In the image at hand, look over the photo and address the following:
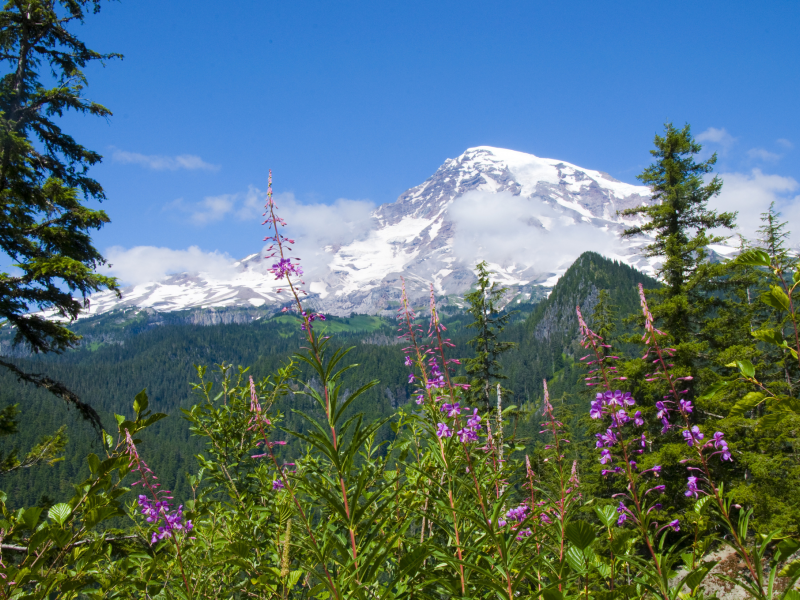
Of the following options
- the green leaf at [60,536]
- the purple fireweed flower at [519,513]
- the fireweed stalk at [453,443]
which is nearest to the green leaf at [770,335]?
the fireweed stalk at [453,443]

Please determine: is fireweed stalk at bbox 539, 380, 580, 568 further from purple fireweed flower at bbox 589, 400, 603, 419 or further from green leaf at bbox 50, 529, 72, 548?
green leaf at bbox 50, 529, 72, 548

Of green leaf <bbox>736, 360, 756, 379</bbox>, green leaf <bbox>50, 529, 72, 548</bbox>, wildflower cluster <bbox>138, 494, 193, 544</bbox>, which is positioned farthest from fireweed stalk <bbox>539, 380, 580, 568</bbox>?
wildflower cluster <bbox>138, 494, 193, 544</bbox>

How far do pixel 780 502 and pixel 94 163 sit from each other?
62.8ft

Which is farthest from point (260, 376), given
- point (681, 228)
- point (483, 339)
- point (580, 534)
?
point (580, 534)

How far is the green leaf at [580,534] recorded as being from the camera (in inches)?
57.4

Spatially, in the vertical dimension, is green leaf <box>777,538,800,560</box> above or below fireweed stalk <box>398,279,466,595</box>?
below

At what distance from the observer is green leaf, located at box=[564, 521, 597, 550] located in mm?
1457

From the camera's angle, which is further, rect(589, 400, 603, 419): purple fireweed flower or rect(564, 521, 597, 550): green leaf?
rect(589, 400, 603, 419): purple fireweed flower

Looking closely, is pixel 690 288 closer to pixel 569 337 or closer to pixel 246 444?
pixel 246 444

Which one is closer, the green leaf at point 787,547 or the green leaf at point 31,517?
the green leaf at point 31,517

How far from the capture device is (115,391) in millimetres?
180875

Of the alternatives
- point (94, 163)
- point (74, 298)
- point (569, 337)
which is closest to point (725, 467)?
point (74, 298)

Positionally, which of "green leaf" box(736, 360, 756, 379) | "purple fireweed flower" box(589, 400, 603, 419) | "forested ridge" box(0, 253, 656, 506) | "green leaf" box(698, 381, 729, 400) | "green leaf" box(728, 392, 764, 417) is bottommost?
"forested ridge" box(0, 253, 656, 506)

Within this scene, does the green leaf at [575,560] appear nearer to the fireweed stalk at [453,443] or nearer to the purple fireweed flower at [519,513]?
the fireweed stalk at [453,443]
